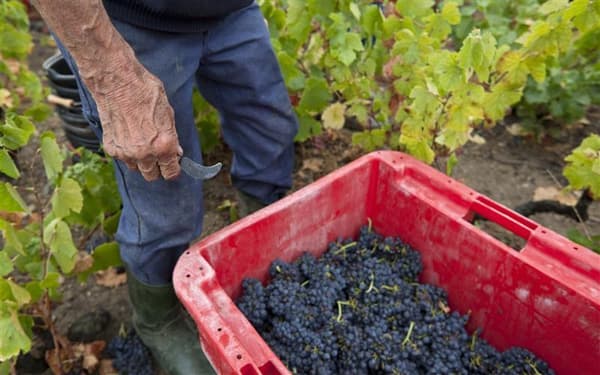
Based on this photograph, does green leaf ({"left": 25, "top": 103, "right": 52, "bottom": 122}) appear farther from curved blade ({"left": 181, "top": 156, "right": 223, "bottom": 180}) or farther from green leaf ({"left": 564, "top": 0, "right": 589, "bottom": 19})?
green leaf ({"left": 564, "top": 0, "right": 589, "bottom": 19})

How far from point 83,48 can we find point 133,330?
1.18m

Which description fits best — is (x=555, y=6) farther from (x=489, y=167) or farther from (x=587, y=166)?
(x=489, y=167)

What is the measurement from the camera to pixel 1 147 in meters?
1.26

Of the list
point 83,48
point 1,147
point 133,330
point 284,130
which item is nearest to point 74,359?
point 133,330

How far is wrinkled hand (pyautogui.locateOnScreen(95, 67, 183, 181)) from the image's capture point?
1.04 metres

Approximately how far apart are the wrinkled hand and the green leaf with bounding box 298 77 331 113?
41.2 inches

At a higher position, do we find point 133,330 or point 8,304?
point 8,304

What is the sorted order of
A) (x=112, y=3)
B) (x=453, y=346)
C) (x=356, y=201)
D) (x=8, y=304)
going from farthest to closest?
1. (x=356, y=201)
2. (x=453, y=346)
3. (x=8, y=304)
4. (x=112, y=3)

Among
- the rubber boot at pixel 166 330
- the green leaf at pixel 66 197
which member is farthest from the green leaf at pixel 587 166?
the green leaf at pixel 66 197

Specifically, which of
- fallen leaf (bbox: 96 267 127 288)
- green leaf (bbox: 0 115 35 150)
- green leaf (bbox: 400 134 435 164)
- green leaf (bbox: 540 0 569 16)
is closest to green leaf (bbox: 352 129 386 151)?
green leaf (bbox: 400 134 435 164)

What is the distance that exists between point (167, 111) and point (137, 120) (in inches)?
2.8

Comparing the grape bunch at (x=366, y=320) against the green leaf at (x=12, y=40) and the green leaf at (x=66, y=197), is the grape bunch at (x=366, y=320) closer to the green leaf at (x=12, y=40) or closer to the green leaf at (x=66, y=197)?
the green leaf at (x=66, y=197)

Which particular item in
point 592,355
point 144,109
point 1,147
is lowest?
point 592,355

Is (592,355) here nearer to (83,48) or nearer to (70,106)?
(83,48)
